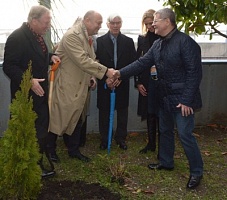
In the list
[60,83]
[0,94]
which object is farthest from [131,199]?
[0,94]

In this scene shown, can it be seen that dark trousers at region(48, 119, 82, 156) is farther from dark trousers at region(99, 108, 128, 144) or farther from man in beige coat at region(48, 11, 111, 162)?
dark trousers at region(99, 108, 128, 144)

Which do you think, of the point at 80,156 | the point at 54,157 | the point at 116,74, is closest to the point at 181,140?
the point at 116,74

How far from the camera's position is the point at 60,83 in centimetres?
→ 504

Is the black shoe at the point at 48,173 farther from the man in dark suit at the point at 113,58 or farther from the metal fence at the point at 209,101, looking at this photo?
the metal fence at the point at 209,101

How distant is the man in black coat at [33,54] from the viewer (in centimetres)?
427

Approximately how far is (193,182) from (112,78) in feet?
5.00

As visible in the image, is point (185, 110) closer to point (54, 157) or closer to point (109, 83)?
point (109, 83)

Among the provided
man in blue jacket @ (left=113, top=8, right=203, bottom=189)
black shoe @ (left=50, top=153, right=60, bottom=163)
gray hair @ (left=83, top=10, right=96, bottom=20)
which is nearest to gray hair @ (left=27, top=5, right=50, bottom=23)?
gray hair @ (left=83, top=10, right=96, bottom=20)

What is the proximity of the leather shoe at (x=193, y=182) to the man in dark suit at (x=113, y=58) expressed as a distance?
1512mm

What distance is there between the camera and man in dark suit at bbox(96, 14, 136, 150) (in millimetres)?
5531

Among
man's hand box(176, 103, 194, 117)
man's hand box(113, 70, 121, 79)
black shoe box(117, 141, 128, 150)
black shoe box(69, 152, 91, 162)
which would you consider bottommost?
black shoe box(117, 141, 128, 150)

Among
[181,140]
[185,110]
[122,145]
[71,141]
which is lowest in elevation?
[122,145]

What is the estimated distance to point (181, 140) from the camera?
14.7 ft

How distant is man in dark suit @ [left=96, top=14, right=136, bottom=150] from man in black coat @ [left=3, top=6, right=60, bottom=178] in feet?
4.00
